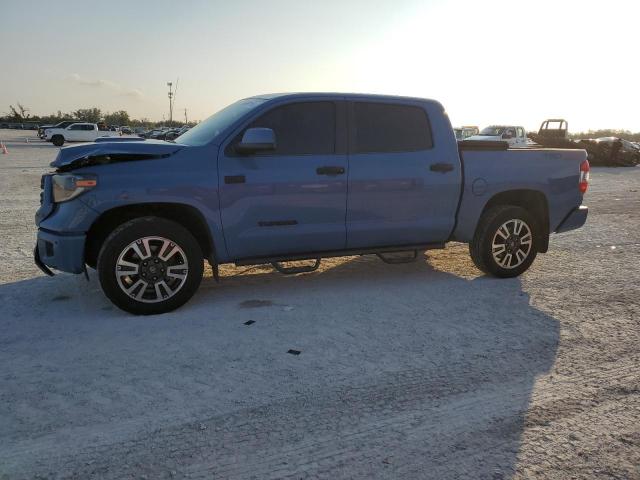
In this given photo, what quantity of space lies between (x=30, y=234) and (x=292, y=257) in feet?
15.4

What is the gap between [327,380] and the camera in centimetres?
324

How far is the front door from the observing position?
4.47 meters

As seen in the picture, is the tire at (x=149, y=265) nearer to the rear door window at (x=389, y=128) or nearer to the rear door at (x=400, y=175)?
the rear door at (x=400, y=175)

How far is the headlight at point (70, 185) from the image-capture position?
4078 millimetres

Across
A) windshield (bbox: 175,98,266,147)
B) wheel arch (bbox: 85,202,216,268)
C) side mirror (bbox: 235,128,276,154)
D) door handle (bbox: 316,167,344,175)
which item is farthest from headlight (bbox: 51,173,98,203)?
door handle (bbox: 316,167,344,175)

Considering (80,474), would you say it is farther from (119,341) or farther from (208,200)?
(208,200)

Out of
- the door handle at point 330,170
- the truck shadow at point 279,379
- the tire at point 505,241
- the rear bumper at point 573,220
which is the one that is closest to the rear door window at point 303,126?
the door handle at point 330,170

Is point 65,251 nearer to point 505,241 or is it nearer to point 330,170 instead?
point 330,170

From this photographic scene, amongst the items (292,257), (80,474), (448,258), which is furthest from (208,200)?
(448,258)

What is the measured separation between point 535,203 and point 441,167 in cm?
137

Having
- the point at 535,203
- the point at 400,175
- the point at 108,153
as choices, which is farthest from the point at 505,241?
the point at 108,153

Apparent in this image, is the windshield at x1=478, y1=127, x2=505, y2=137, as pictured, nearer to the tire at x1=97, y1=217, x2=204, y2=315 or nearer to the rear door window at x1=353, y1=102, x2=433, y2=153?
the rear door window at x1=353, y1=102, x2=433, y2=153

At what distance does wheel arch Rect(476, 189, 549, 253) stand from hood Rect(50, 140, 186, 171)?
351 centimetres

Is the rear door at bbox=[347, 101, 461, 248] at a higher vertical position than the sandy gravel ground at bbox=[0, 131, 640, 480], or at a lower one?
higher
